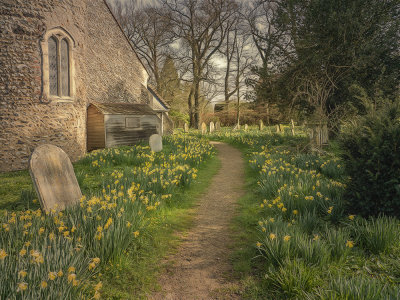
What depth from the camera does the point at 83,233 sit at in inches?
127

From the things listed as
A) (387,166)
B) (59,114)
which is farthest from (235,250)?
(59,114)

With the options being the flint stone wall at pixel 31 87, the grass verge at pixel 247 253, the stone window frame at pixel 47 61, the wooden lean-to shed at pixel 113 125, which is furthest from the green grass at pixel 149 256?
the wooden lean-to shed at pixel 113 125

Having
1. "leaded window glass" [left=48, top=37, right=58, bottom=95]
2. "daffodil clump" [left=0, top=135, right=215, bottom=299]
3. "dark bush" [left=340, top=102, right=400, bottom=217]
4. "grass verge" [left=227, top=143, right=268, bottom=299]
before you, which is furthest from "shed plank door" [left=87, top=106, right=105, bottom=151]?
"dark bush" [left=340, top=102, right=400, bottom=217]

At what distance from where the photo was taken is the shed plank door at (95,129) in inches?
568

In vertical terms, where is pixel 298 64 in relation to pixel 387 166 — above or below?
above

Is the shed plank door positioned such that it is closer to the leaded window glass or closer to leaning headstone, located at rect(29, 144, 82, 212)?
the leaded window glass

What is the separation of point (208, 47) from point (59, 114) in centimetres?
2053

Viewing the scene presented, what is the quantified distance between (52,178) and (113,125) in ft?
33.6

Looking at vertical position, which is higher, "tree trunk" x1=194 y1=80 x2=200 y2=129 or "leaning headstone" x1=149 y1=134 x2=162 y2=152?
Result: "tree trunk" x1=194 y1=80 x2=200 y2=129

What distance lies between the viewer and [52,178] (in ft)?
16.1

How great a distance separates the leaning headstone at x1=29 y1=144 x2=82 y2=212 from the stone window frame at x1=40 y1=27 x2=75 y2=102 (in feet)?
18.6

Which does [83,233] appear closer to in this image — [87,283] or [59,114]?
[87,283]

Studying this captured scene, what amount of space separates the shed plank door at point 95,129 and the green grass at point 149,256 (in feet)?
32.3

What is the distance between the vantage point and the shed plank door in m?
14.4
